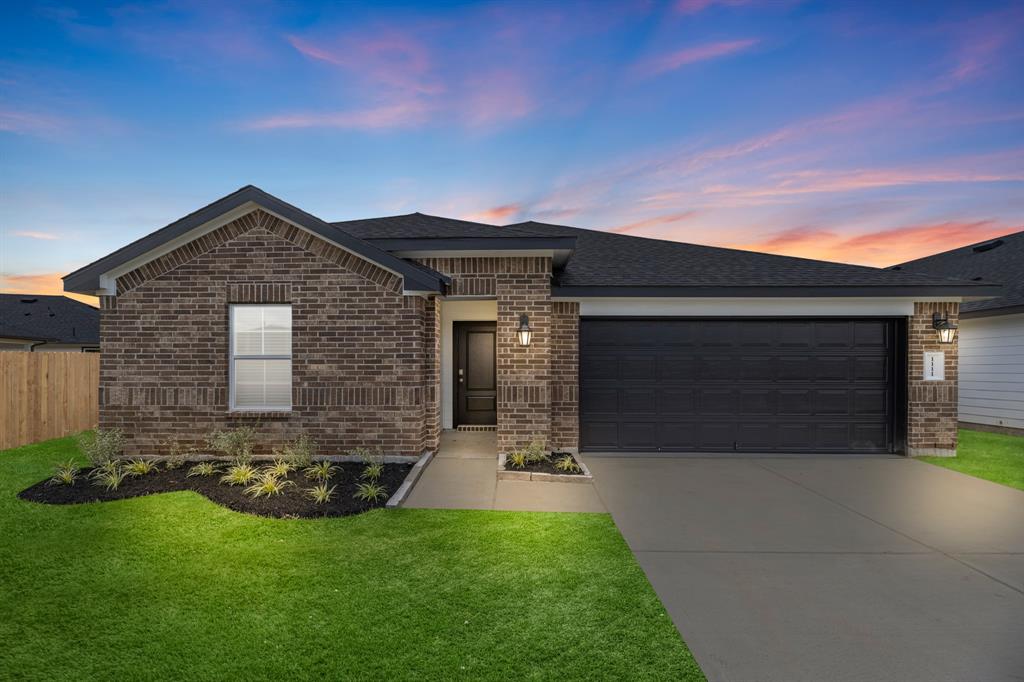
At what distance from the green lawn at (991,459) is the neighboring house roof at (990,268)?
126 inches

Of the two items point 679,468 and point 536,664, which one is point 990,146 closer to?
point 679,468

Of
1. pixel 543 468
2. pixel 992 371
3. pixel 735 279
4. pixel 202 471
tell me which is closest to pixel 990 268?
pixel 992 371

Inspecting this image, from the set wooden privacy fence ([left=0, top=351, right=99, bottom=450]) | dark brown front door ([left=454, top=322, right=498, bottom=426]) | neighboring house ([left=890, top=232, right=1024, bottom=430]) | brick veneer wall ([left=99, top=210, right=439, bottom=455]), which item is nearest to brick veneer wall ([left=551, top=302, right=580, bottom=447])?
dark brown front door ([left=454, top=322, right=498, bottom=426])

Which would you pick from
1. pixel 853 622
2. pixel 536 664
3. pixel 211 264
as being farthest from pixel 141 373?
pixel 853 622

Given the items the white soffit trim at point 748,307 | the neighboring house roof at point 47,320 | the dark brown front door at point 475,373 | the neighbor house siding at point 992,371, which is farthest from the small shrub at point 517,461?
the neighboring house roof at point 47,320

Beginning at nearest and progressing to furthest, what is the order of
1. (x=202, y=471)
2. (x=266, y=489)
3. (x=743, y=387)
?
1. (x=266, y=489)
2. (x=202, y=471)
3. (x=743, y=387)

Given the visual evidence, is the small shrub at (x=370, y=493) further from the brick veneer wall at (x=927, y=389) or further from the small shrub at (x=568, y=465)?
the brick veneer wall at (x=927, y=389)

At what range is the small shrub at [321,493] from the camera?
5.70m

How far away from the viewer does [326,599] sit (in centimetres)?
351

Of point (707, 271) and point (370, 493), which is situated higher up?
point (707, 271)

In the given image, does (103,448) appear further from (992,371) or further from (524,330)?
(992,371)

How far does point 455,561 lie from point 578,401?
205 inches

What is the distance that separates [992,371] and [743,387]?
8.46 meters

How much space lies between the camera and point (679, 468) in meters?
7.95
